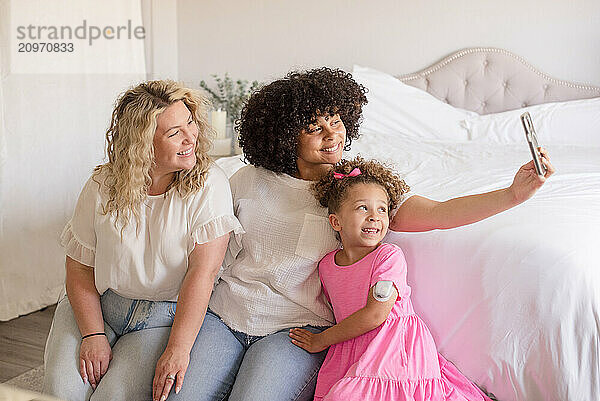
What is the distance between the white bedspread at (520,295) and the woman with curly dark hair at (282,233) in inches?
4.5

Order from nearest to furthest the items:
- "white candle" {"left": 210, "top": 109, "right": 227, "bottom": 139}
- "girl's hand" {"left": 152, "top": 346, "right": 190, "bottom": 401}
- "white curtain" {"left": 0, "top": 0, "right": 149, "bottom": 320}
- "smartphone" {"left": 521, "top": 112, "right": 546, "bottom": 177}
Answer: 1. "smartphone" {"left": 521, "top": 112, "right": 546, "bottom": 177}
2. "girl's hand" {"left": 152, "top": 346, "right": 190, "bottom": 401}
3. "white curtain" {"left": 0, "top": 0, "right": 149, "bottom": 320}
4. "white candle" {"left": 210, "top": 109, "right": 227, "bottom": 139}

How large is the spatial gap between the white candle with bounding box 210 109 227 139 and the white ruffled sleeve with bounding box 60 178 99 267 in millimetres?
1853

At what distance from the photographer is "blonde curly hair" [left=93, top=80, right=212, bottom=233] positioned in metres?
1.54

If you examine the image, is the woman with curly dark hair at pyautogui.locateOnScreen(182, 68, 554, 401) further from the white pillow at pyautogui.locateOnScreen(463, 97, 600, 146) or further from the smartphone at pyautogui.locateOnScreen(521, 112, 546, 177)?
the white pillow at pyautogui.locateOnScreen(463, 97, 600, 146)

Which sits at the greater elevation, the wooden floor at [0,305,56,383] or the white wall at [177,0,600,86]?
the white wall at [177,0,600,86]

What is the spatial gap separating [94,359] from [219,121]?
2.15 meters

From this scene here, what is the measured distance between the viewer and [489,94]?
3426 mm

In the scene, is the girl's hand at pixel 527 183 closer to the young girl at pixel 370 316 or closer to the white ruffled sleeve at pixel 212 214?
the young girl at pixel 370 316

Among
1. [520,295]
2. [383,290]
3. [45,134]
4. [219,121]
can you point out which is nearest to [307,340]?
[383,290]

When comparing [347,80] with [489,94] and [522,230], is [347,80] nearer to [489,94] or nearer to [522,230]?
[522,230]

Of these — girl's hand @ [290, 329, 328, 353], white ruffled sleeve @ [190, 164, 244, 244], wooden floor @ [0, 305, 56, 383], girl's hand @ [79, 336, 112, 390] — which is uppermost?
white ruffled sleeve @ [190, 164, 244, 244]

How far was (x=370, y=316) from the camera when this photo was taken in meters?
1.38

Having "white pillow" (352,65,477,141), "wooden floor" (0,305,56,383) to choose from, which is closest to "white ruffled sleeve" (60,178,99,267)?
"wooden floor" (0,305,56,383)

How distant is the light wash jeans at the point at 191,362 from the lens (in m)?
1.42
